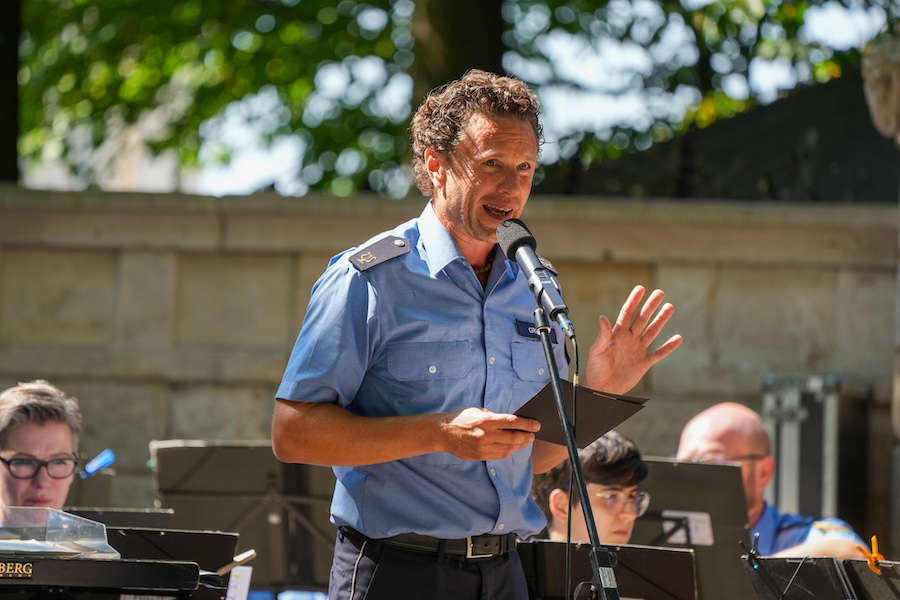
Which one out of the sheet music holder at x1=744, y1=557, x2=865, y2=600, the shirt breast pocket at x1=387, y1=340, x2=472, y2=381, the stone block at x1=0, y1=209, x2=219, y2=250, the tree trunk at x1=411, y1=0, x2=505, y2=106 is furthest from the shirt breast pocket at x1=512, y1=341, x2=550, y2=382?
the tree trunk at x1=411, y1=0, x2=505, y2=106

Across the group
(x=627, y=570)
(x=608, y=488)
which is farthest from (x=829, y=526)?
(x=627, y=570)

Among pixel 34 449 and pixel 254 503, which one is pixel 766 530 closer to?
pixel 254 503

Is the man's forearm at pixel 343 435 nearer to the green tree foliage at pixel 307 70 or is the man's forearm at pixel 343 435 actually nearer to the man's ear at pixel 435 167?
the man's ear at pixel 435 167

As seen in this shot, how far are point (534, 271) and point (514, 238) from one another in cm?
14

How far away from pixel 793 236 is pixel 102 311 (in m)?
4.01

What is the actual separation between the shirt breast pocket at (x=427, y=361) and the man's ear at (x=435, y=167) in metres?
0.44

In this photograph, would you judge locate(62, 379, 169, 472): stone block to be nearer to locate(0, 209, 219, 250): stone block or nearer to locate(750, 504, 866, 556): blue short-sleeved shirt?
locate(0, 209, 219, 250): stone block

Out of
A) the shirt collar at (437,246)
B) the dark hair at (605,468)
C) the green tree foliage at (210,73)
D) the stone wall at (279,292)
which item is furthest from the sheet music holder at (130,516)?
the green tree foliage at (210,73)

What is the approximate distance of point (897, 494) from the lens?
21.5ft

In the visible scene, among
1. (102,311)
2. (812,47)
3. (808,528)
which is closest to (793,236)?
(808,528)

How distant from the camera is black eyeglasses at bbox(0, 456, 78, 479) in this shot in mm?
4559

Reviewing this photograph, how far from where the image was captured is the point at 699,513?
4.96m

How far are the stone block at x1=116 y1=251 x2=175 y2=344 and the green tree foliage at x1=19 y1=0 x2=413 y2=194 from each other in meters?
3.31

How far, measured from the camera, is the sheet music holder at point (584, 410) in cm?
264
